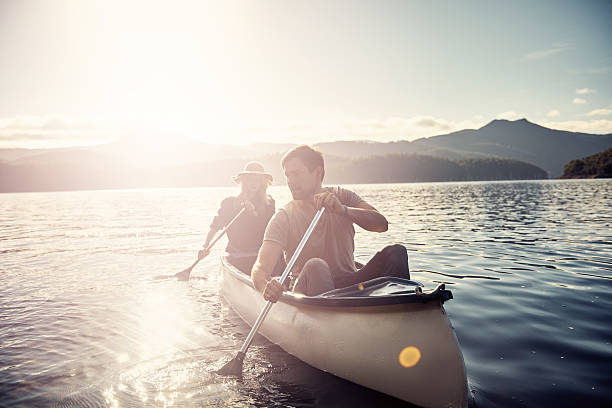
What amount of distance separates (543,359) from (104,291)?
382 inches

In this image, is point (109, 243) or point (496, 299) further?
point (109, 243)

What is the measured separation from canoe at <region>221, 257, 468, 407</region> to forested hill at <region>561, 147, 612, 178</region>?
167325 millimetres

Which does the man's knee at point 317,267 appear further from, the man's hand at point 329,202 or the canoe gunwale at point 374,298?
the man's hand at point 329,202

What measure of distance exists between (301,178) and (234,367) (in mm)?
2727

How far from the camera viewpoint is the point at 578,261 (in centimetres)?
1056

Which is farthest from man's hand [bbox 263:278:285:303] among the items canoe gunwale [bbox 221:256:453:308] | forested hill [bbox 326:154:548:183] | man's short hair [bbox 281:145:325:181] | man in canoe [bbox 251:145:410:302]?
forested hill [bbox 326:154:548:183]

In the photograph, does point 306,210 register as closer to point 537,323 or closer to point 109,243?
point 537,323

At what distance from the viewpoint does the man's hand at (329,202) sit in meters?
4.20

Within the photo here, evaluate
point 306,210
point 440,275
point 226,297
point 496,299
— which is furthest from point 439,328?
point 440,275

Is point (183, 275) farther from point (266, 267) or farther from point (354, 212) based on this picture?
point (354, 212)

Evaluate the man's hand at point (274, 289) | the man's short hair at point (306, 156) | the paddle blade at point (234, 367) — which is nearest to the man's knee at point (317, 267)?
the man's hand at point (274, 289)

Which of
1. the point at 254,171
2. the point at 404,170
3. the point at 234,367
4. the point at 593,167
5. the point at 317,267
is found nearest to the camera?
the point at 317,267

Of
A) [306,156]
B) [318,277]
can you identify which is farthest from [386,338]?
[306,156]

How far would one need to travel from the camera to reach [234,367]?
4.98 m
